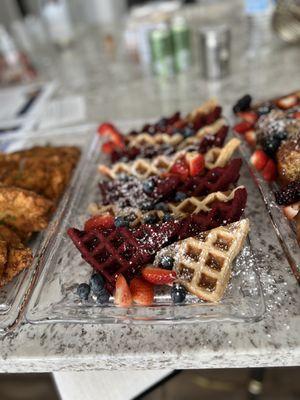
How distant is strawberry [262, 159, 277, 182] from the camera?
1.38 meters

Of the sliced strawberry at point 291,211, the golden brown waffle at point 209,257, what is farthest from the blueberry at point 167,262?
the sliced strawberry at point 291,211

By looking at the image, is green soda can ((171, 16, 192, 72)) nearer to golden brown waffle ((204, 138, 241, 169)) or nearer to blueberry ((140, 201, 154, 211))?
golden brown waffle ((204, 138, 241, 169))

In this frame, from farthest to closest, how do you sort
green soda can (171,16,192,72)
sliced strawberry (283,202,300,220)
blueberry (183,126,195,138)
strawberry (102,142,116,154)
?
1. green soda can (171,16,192,72)
2. strawberry (102,142,116,154)
3. blueberry (183,126,195,138)
4. sliced strawberry (283,202,300,220)

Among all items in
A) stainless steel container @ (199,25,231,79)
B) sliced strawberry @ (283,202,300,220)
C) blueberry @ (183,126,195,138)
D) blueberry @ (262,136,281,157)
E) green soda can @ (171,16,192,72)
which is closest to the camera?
sliced strawberry @ (283,202,300,220)

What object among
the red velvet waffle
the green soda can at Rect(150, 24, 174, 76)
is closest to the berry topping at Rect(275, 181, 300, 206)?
the red velvet waffle

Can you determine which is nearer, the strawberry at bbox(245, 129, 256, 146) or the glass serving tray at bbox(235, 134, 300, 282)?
the glass serving tray at bbox(235, 134, 300, 282)

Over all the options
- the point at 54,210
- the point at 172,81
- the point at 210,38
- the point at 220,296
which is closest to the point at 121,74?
the point at 172,81

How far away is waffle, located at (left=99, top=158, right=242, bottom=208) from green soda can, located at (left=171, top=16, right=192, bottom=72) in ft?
4.91

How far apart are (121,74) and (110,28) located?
148 cm

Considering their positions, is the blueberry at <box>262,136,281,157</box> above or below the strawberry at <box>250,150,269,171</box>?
above

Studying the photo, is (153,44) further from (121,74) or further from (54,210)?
(54,210)

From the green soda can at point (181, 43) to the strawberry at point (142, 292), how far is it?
199cm

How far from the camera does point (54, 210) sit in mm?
1491

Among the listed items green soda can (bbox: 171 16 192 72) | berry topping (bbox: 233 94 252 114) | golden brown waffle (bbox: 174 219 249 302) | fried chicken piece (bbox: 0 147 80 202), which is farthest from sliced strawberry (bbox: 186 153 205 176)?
green soda can (bbox: 171 16 192 72)
